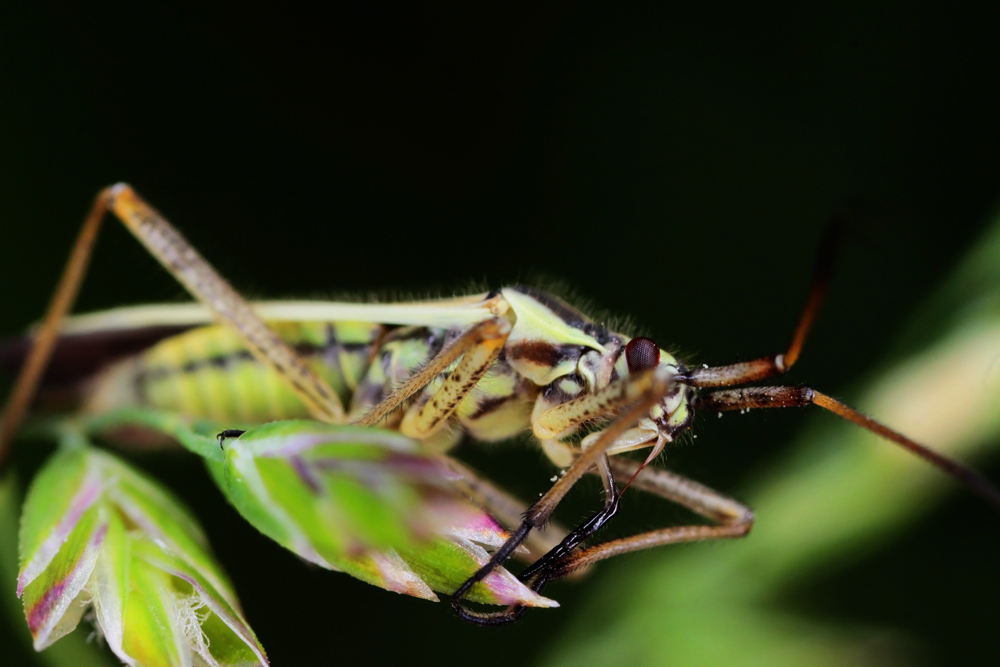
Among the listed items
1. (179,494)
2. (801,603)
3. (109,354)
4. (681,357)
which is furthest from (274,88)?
(801,603)

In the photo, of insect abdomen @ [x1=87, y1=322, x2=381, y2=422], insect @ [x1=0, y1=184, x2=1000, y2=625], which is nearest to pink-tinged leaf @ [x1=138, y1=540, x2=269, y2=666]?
insect @ [x1=0, y1=184, x2=1000, y2=625]

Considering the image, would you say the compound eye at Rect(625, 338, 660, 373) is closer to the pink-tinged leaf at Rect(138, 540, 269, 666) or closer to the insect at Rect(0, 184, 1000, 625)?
the insect at Rect(0, 184, 1000, 625)

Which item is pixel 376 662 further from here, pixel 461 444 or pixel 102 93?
pixel 102 93

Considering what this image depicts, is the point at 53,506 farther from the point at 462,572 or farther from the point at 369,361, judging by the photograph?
the point at 369,361

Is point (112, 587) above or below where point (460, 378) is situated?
below

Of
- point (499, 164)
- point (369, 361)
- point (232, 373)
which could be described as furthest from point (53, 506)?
point (499, 164)

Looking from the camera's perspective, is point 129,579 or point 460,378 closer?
point 129,579
